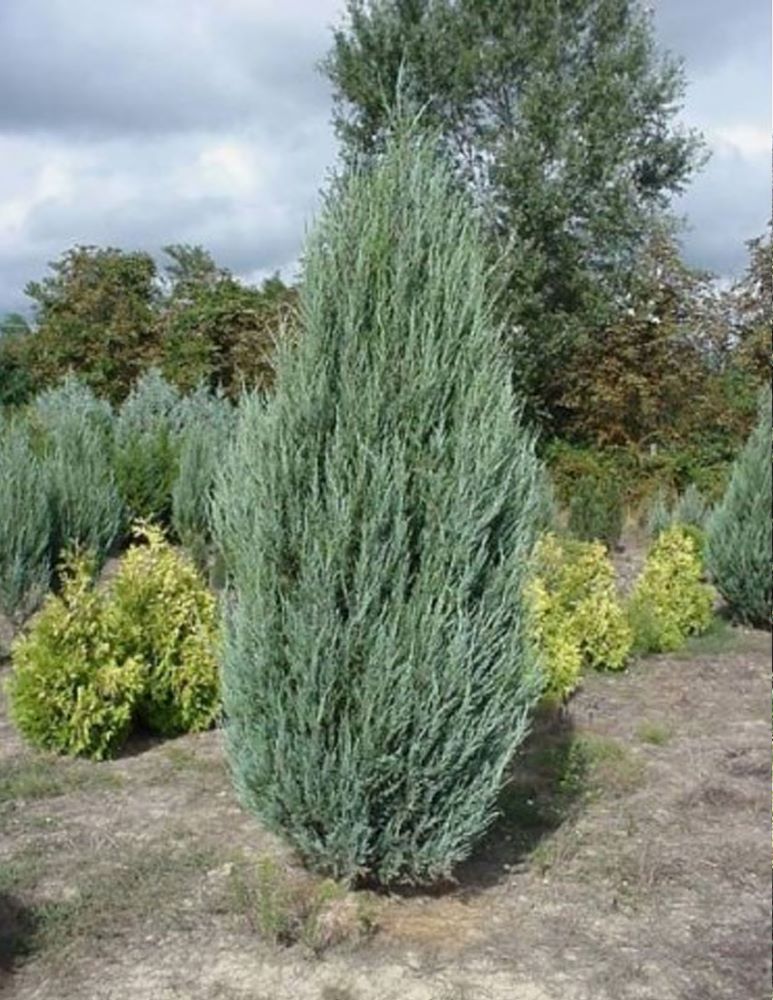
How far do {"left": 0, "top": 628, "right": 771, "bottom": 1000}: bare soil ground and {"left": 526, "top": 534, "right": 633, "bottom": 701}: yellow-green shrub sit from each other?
817 mm

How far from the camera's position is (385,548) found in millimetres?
3184

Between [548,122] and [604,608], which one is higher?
[548,122]

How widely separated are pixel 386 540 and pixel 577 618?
11.6 ft

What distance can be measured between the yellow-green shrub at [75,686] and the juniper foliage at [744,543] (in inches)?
172

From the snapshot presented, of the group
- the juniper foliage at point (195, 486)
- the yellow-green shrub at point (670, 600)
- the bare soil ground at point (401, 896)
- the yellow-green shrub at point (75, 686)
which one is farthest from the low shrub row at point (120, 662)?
the juniper foliage at point (195, 486)

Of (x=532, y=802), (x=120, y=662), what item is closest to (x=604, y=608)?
(x=532, y=802)

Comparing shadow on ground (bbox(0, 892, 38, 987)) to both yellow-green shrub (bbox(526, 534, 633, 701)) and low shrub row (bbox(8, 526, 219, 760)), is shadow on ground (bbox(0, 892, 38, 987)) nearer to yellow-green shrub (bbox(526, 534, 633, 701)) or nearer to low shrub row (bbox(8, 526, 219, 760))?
low shrub row (bbox(8, 526, 219, 760))

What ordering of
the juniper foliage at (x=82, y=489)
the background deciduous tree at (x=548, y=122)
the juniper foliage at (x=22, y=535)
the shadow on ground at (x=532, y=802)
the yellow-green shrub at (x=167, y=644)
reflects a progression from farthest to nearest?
1. the background deciduous tree at (x=548, y=122)
2. the juniper foliage at (x=82, y=489)
3. the juniper foliage at (x=22, y=535)
4. the yellow-green shrub at (x=167, y=644)
5. the shadow on ground at (x=532, y=802)

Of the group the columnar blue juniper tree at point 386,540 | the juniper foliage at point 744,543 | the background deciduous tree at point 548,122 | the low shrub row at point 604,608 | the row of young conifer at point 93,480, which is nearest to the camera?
the columnar blue juniper tree at point 386,540

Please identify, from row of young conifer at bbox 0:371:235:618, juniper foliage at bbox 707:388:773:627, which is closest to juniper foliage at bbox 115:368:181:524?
row of young conifer at bbox 0:371:235:618

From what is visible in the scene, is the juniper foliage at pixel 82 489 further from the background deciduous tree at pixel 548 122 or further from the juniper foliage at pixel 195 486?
the background deciduous tree at pixel 548 122

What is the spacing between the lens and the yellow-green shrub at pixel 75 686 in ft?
15.6

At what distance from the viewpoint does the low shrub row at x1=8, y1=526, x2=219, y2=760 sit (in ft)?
15.6

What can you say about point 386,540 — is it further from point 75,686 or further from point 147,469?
point 147,469
